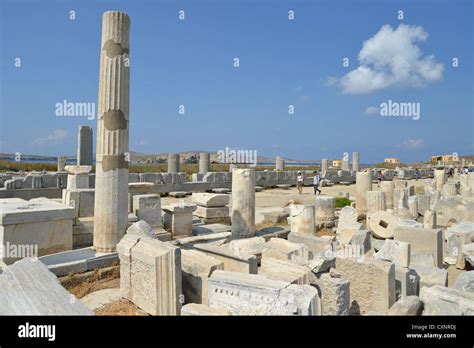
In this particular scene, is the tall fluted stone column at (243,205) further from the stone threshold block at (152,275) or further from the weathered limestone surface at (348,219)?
the stone threshold block at (152,275)

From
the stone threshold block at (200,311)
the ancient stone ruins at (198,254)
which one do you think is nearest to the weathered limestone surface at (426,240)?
the ancient stone ruins at (198,254)

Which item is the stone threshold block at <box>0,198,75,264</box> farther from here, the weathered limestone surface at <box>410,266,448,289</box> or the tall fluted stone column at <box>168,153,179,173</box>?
the tall fluted stone column at <box>168,153,179,173</box>

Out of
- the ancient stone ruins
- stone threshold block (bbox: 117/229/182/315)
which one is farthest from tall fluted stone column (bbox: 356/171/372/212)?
stone threshold block (bbox: 117/229/182/315)

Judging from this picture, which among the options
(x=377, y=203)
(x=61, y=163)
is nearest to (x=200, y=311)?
(x=377, y=203)

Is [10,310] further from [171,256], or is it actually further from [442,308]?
[442,308]

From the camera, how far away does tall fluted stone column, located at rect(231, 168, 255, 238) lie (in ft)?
26.1

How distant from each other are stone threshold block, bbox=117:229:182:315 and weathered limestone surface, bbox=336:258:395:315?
242cm

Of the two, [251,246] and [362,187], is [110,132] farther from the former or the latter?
[362,187]

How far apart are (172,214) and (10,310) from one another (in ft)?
13.8

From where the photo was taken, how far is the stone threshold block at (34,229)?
5.24 meters

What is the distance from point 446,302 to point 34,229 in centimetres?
601

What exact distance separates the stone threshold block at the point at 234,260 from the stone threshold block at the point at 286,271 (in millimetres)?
180

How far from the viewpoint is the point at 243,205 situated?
797 centimetres
